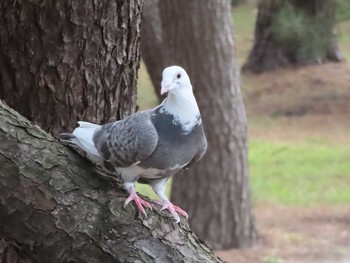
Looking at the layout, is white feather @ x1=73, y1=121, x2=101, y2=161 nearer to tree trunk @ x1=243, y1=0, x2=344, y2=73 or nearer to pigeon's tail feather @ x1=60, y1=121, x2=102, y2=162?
pigeon's tail feather @ x1=60, y1=121, x2=102, y2=162

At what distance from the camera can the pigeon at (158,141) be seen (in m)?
1.50

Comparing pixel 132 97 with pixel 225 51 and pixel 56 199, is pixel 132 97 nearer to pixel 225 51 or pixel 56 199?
pixel 56 199

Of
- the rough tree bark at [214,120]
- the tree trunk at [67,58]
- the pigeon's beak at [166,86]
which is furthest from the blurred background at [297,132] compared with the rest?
the pigeon's beak at [166,86]

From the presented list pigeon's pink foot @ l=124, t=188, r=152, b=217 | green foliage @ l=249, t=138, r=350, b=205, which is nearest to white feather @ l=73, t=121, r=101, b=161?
pigeon's pink foot @ l=124, t=188, r=152, b=217

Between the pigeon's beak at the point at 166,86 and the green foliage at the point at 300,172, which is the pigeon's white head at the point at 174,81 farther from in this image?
the green foliage at the point at 300,172

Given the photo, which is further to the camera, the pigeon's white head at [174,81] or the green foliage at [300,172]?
the green foliage at [300,172]

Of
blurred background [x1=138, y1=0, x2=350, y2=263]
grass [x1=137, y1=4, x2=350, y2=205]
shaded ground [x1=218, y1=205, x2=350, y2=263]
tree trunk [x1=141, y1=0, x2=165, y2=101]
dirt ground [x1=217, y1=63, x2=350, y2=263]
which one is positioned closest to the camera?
tree trunk [x1=141, y1=0, x2=165, y2=101]

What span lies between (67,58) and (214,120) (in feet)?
9.07

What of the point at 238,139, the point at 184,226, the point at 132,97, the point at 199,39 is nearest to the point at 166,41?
the point at 199,39

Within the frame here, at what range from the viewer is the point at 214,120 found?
4656mm

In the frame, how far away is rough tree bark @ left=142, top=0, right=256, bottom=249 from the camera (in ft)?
14.9

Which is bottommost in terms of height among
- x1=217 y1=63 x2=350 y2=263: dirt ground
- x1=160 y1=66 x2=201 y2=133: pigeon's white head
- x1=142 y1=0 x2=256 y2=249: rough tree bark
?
x1=217 y1=63 x2=350 y2=263: dirt ground

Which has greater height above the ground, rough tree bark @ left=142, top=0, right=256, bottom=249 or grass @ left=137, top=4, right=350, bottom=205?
rough tree bark @ left=142, top=0, right=256, bottom=249

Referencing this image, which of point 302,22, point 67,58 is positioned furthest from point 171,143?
point 302,22
